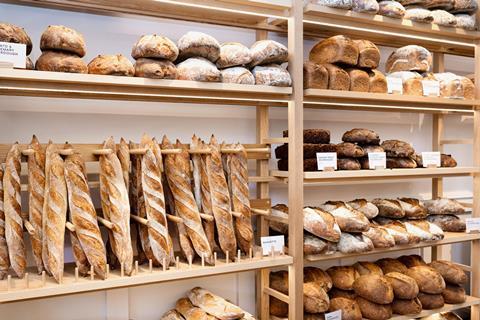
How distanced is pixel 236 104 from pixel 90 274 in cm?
109

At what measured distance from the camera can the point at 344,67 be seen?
7.44ft

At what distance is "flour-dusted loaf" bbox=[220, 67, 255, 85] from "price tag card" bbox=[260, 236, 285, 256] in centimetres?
67

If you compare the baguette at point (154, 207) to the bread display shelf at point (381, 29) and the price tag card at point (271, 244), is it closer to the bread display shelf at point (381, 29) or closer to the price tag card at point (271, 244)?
the price tag card at point (271, 244)

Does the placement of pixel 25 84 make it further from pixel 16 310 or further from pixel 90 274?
pixel 16 310

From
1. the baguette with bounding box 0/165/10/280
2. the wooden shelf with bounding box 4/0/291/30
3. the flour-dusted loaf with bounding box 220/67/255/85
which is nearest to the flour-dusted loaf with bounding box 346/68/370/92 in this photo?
the wooden shelf with bounding box 4/0/291/30

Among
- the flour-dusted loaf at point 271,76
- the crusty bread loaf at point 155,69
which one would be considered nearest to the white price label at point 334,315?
the flour-dusted loaf at point 271,76

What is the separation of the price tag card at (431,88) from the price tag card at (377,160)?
16.7 inches

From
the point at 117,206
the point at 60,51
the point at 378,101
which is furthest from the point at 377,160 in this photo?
the point at 60,51

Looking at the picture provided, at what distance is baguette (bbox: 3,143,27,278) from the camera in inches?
61.6

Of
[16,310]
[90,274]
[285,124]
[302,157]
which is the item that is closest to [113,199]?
[90,274]

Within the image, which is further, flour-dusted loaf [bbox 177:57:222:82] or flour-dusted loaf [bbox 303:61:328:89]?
flour-dusted loaf [bbox 303:61:328:89]

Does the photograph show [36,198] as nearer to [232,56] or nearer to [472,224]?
[232,56]

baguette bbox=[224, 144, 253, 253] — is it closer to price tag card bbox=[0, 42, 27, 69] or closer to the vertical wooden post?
the vertical wooden post

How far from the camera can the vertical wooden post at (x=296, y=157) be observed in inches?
79.0
